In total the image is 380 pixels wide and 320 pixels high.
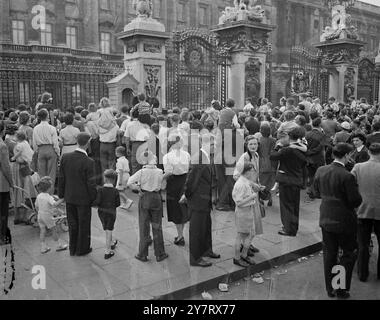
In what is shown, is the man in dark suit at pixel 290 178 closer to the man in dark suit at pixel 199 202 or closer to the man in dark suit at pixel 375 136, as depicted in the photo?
the man in dark suit at pixel 375 136

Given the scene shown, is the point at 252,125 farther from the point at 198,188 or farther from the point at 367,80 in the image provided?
the point at 367,80

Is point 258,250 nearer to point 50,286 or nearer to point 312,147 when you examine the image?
point 50,286

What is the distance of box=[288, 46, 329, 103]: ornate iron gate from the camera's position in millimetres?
18500

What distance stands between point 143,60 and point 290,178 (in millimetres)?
7450

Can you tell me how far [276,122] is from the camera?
10.5m

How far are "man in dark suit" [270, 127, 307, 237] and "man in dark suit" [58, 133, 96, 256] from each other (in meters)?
3.15

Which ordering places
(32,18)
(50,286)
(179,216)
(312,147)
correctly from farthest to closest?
(32,18) < (312,147) < (179,216) < (50,286)

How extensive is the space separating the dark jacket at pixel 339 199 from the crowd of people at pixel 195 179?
0.01 metres

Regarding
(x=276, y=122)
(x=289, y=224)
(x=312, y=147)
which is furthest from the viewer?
(x=276, y=122)

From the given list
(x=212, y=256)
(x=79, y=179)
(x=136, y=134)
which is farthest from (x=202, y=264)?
(x=136, y=134)

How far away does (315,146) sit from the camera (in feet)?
30.4

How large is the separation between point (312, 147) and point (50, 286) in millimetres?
6306
